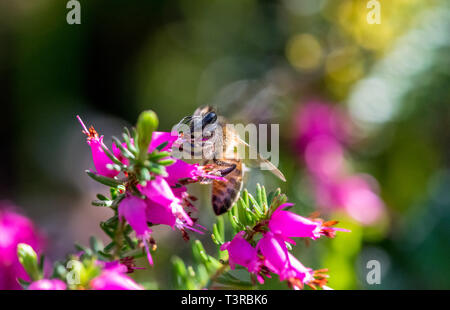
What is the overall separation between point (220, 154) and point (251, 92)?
2436 mm

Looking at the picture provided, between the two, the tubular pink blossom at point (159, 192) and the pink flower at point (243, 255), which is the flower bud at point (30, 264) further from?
the pink flower at point (243, 255)

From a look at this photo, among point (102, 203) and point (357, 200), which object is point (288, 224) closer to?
point (102, 203)

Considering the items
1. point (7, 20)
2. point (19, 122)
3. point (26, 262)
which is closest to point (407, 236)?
point (26, 262)

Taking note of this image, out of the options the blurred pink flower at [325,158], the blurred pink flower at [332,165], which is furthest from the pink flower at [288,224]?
the blurred pink flower at [325,158]

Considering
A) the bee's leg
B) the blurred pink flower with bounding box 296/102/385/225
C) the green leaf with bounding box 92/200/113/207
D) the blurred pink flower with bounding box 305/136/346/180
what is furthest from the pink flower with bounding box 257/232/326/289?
the blurred pink flower with bounding box 305/136/346/180

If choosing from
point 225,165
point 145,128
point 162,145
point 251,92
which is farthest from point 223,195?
point 251,92

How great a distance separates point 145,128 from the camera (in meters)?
1.36

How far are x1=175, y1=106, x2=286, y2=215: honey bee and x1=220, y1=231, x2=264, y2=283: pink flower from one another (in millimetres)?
420

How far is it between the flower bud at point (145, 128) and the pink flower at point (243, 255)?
1.27 feet

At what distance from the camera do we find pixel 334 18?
4793 millimetres

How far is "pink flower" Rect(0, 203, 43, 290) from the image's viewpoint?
6.31ft

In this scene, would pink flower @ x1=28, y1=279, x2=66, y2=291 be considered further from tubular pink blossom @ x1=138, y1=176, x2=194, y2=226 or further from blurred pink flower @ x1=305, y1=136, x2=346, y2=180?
blurred pink flower @ x1=305, y1=136, x2=346, y2=180

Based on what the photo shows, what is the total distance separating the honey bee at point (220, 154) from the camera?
1987mm
